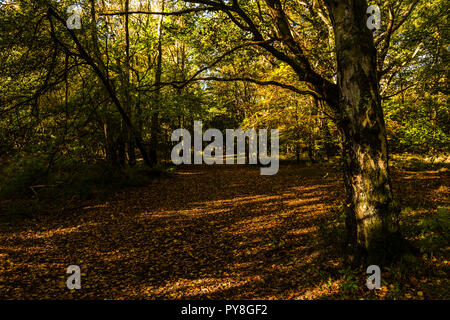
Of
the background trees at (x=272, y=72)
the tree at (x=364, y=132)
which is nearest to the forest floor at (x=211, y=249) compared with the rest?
the tree at (x=364, y=132)

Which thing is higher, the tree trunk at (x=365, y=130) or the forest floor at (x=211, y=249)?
the tree trunk at (x=365, y=130)

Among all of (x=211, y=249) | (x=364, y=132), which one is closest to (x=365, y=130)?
(x=364, y=132)

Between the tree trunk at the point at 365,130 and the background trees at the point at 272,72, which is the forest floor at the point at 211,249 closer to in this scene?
the tree trunk at the point at 365,130

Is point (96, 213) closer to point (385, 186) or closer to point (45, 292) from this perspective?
point (45, 292)

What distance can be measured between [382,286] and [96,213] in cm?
850

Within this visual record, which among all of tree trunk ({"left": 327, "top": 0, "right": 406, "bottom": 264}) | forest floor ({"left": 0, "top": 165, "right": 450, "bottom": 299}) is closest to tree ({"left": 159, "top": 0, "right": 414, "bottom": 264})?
tree trunk ({"left": 327, "top": 0, "right": 406, "bottom": 264})

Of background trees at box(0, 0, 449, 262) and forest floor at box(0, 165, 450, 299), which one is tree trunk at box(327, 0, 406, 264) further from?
forest floor at box(0, 165, 450, 299)

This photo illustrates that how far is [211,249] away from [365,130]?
167 inches

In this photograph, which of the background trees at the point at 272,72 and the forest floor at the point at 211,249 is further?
the forest floor at the point at 211,249

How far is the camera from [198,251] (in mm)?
5965

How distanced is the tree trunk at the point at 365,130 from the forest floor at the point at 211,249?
1.67 ft

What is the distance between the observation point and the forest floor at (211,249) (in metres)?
3.94

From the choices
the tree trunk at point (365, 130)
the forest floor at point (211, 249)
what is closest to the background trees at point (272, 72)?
the tree trunk at point (365, 130)
